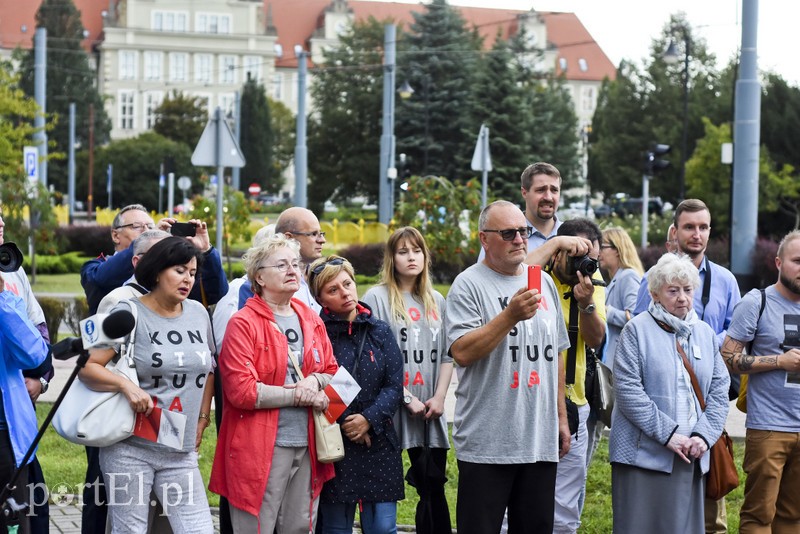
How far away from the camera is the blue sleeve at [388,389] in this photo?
5.94 m

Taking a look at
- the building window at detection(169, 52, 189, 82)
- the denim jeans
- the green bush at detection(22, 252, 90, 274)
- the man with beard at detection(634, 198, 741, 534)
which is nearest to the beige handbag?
the denim jeans

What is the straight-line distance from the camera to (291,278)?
5.73 meters

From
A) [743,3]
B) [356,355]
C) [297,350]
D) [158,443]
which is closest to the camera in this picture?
[158,443]

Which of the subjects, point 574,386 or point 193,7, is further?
point 193,7

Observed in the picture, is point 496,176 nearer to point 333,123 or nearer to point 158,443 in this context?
point 333,123

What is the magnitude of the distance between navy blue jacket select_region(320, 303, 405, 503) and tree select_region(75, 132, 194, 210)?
7098 cm

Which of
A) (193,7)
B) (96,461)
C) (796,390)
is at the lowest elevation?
(96,461)

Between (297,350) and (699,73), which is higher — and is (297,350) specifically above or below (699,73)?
below

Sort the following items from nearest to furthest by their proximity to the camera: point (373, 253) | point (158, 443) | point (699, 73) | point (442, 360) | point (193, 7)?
point (158, 443) < point (442, 360) < point (373, 253) < point (699, 73) < point (193, 7)

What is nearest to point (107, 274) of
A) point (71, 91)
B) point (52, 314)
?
point (52, 314)

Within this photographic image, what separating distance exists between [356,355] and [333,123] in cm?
6623

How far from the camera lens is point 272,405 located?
5.50 m

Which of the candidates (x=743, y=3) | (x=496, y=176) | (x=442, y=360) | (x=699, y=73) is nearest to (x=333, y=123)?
(x=496, y=176)

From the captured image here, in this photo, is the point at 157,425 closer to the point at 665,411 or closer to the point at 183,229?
the point at 183,229
